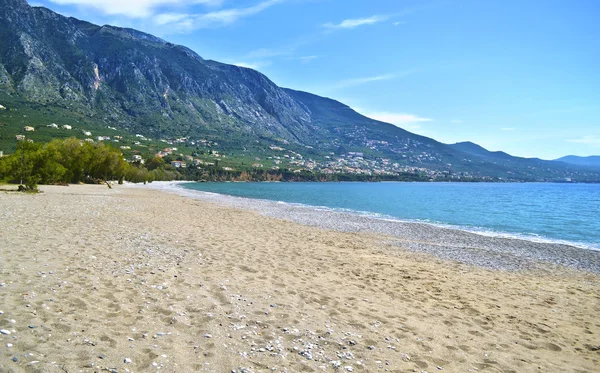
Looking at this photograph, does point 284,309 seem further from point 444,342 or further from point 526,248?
point 526,248

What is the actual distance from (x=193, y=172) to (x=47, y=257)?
17042 centimetres

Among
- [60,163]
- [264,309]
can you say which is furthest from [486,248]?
[60,163]

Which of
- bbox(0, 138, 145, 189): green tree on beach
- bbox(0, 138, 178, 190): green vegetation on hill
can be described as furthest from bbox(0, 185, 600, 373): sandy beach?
bbox(0, 138, 145, 189): green tree on beach

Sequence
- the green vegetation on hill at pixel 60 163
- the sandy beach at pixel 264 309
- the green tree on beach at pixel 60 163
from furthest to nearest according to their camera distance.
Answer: the green tree on beach at pixel 60 163 → the green vegetation on hill at pixel 60 163 → the sandy beach at pixel 264 309

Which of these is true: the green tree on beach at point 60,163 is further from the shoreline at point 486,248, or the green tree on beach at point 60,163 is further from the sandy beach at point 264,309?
the shoreline at point 486,248

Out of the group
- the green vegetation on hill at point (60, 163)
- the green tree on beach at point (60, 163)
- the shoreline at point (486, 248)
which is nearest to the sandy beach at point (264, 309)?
the shoreline at point (486, 248)

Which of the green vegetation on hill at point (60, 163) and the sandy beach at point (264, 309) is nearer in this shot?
the sandy beach at point (264, 309)

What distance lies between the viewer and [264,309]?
8727 mm

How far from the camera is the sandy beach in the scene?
20.0ft

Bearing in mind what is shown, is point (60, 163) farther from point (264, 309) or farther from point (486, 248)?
point (486, 248)

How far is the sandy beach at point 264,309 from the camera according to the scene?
6.10 meters

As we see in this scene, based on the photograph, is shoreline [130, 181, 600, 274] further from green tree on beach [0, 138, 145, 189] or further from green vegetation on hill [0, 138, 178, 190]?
green tree on beach [0, 138, 145, 189]

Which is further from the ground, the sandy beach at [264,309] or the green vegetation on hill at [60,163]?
the green vegetation on hill at [60,163]

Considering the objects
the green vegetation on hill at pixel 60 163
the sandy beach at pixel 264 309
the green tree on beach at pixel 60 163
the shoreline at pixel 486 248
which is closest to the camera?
the sandy beach at pixel 264 309
